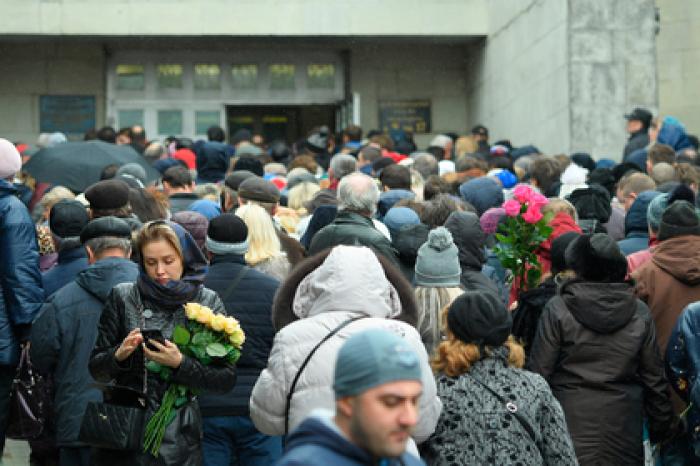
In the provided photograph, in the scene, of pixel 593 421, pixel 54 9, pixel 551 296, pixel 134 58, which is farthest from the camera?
pixel 134 58

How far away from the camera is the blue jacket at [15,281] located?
763 centimetres

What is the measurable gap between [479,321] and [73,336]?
88.7 inches

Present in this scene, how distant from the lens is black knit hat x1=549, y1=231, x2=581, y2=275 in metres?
7.57

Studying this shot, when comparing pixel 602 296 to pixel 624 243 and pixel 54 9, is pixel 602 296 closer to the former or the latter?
pixel 624 243

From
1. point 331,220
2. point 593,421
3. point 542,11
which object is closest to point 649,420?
point 593,421

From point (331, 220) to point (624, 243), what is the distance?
6.54ft

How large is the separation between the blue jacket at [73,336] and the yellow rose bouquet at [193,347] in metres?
0.88

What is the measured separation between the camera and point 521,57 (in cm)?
2092

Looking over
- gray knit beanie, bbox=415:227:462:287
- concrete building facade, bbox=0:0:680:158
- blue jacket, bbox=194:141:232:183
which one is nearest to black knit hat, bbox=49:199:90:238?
gray knit beanie, bbox=415:227:462:287

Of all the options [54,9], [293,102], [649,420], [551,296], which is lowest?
[649,420]

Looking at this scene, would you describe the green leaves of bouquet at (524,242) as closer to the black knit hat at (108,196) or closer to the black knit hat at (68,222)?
the black knit hat at (108,196)

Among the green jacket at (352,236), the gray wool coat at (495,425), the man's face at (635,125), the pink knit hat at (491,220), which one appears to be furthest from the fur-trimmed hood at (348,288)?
the man's face at (635,125)

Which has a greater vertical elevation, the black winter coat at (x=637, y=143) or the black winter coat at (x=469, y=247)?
the black winter coat at (x=637, y=143)

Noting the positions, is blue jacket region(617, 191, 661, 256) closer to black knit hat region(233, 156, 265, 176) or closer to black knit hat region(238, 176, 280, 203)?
black knit hat region(238, 176, 280, 203)
